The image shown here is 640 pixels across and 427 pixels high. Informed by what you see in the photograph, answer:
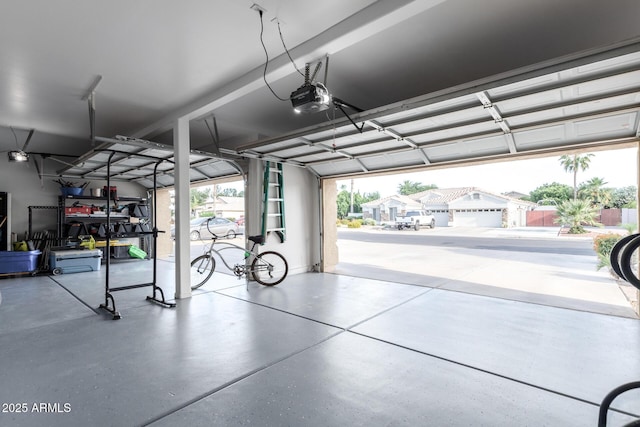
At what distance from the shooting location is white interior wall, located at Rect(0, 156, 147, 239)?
7.51m

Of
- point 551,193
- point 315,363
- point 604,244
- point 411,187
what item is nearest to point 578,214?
point 604,244

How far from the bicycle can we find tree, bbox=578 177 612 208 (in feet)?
75.3

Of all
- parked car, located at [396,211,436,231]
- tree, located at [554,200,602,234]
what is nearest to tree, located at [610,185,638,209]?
tree, located at [554,200,602,234]

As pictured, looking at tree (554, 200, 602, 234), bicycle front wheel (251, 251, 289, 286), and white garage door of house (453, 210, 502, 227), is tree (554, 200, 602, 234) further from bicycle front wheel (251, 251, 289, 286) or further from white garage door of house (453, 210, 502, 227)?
bicycle front wheel (251, 251, 289, 286)

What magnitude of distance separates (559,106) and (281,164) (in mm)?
4642

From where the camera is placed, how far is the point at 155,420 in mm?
1929

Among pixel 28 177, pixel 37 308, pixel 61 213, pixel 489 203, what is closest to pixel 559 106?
pixel 37 308

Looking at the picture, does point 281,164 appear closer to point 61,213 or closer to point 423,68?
point 423,68

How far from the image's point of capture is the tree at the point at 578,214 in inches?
652

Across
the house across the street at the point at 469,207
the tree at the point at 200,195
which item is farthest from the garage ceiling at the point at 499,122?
the tree at the point at 200,195

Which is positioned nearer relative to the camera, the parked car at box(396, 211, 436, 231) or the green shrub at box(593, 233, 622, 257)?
the green shrub at box(593, 233, 622, 257)

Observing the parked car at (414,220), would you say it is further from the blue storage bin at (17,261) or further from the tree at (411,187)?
the blue storage bin at (17,261)

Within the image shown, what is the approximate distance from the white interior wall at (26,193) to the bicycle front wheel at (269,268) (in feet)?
20.7

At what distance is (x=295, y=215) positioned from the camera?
22.2 feet
